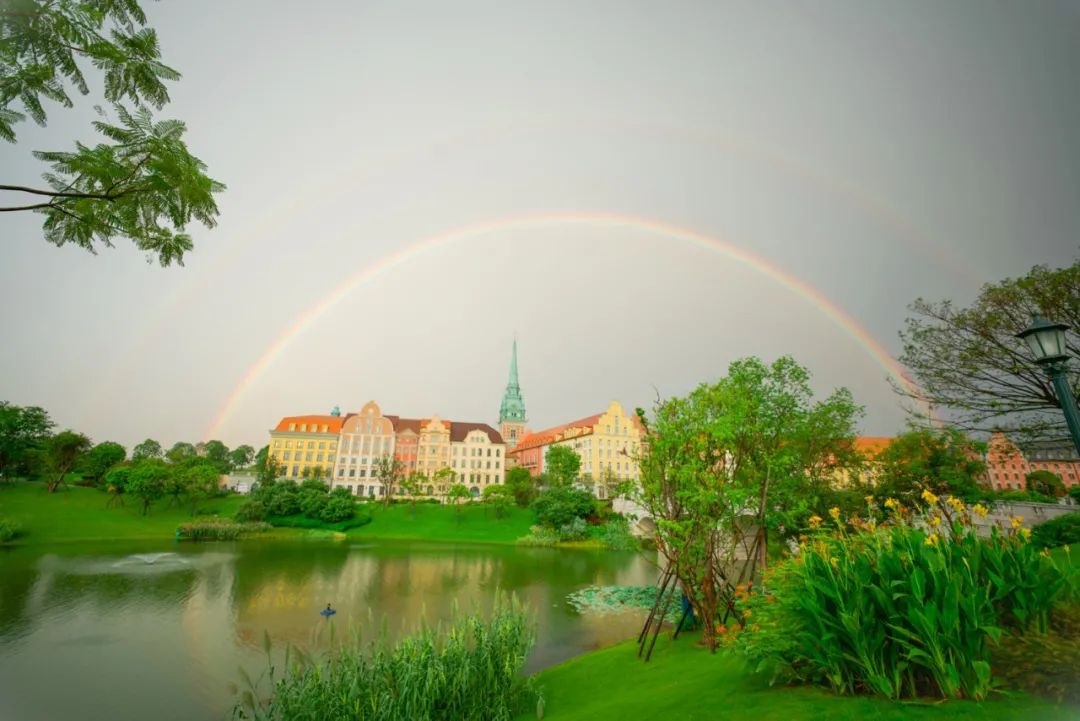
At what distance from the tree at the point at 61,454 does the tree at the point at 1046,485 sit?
99.6 metres

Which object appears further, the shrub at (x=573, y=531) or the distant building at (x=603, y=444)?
the distant building at (x=603, y=444)

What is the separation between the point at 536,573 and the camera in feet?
103

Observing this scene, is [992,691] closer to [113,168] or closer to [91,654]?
[113,168]

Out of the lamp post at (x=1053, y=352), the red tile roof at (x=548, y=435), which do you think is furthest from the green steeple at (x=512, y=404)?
the lamp post at (x=1053, y=352)

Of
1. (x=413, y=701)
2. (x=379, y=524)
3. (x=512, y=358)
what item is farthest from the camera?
(x=512, y=358)

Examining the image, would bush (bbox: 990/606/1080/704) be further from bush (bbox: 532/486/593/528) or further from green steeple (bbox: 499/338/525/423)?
green steeple (bbox: 499/338/525/423)

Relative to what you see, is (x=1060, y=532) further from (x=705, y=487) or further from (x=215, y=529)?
(x=215, y=529)

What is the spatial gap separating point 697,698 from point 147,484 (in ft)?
187

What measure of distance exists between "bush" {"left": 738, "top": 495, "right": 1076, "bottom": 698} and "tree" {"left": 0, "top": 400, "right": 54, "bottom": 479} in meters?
77.3

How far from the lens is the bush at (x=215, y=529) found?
137 feet

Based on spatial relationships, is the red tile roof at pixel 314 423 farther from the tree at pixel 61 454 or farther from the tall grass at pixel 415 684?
the tall grass at pixel 415 684

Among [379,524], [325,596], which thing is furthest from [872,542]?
[379,524]

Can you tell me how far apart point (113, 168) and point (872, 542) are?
9786 millimetres

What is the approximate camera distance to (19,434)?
178 ft
